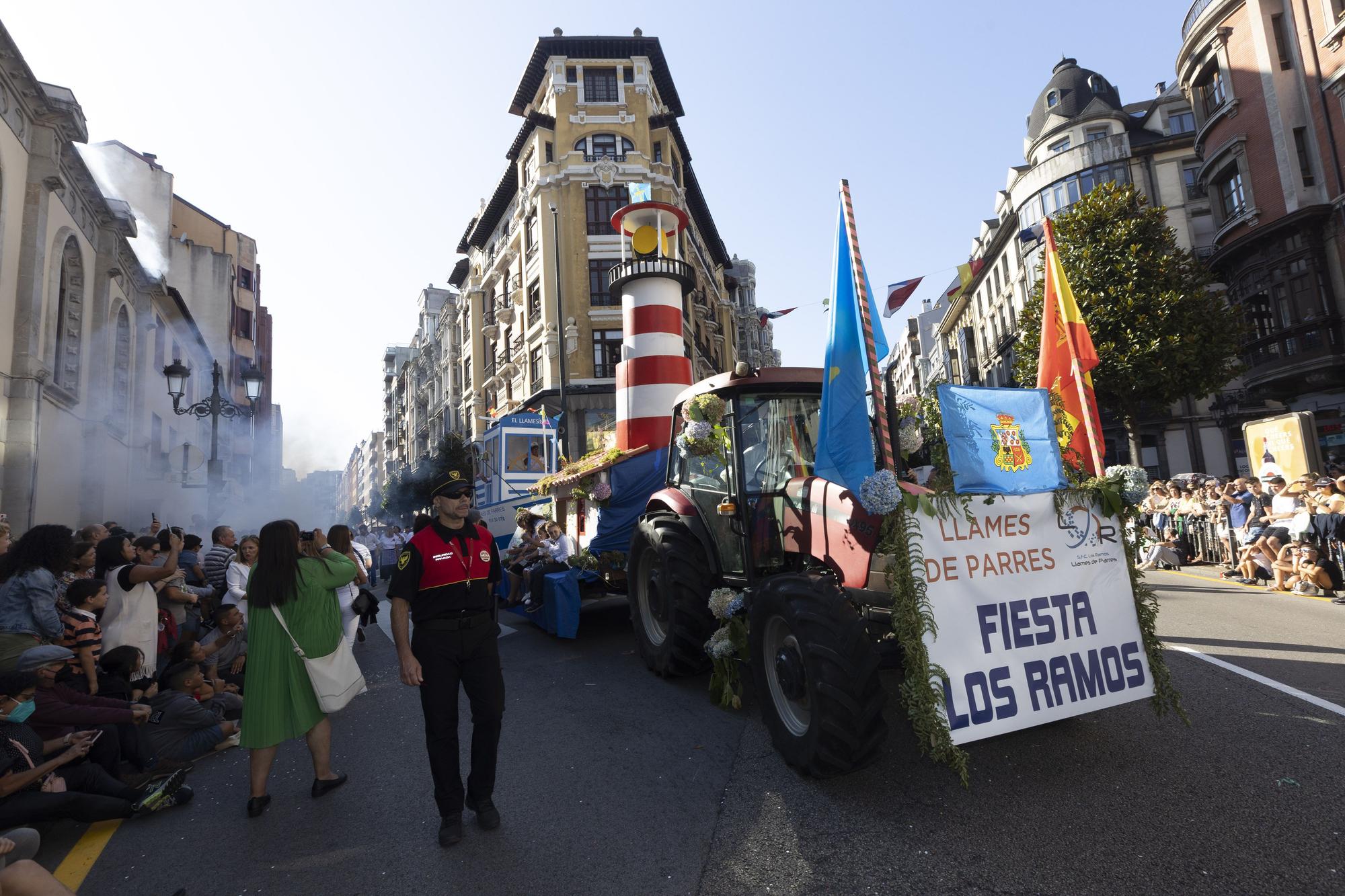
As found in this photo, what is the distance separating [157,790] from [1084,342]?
22.1 ft

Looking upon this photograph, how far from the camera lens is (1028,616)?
4.02m

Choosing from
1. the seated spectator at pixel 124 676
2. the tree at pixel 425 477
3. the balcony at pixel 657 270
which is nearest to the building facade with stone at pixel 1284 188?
the balcony at pixel 657 270

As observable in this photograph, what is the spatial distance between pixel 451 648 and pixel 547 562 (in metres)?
5.52

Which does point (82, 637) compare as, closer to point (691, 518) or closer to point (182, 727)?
point (182, 727)

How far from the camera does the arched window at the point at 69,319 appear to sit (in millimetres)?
12922

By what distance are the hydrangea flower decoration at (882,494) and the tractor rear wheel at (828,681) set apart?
1.69 ft

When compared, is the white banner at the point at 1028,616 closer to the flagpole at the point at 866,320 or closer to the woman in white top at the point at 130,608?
the flagpole at the point at 866,320

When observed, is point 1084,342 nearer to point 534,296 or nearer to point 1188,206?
point 534,296

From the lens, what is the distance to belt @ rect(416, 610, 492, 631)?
149 inches

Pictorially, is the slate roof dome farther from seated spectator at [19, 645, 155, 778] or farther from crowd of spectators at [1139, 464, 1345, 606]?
seated spectator at [19, 645, 155, 778]

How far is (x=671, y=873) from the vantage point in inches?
124

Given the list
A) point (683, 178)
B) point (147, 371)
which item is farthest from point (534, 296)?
point (147, 371)

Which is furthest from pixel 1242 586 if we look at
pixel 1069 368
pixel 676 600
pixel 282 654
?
pixel 282 654

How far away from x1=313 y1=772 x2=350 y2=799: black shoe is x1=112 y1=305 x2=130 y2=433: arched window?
15.2 metres
